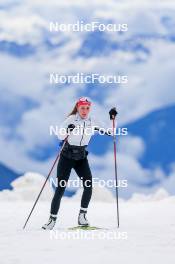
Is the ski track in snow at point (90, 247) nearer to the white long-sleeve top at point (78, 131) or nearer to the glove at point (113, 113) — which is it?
the white long-sleeve top at point (78, 131)

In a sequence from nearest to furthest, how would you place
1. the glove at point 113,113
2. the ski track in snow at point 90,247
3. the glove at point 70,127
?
the ski track in snow at point 90,247 → the glove at point 70,127 → the glove at point 113,113

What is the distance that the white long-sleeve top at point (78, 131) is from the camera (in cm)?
902

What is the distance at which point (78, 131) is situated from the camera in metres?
9.05

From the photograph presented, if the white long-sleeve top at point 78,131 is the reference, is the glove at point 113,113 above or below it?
above

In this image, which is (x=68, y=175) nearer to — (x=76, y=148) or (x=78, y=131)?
(x=76, y=148)

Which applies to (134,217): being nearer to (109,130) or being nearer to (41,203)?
(109,130)

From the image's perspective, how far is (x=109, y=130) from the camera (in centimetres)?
956

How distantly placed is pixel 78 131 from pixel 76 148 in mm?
261

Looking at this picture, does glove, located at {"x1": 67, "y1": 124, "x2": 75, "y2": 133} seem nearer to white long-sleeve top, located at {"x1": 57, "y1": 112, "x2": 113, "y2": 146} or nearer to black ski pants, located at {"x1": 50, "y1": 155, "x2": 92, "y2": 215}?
white long-sleeve top, located at {"x1": 57, "y1": 112, "x2": 113, "y2": 146}

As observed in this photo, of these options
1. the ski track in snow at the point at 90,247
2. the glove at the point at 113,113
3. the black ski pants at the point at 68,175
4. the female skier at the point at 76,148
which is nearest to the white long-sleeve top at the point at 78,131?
the female skier at the point at 76,148

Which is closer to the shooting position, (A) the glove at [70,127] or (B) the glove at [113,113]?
(A) the glove at [70,127]

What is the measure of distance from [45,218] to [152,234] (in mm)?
4524

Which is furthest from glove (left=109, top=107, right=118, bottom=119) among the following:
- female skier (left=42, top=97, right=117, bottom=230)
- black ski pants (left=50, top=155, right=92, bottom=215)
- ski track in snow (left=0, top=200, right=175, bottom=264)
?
ski track in snow (left=0, top=200, right=175, bottom=264)

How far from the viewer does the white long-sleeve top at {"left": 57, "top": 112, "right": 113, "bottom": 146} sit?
9023 millimetres
